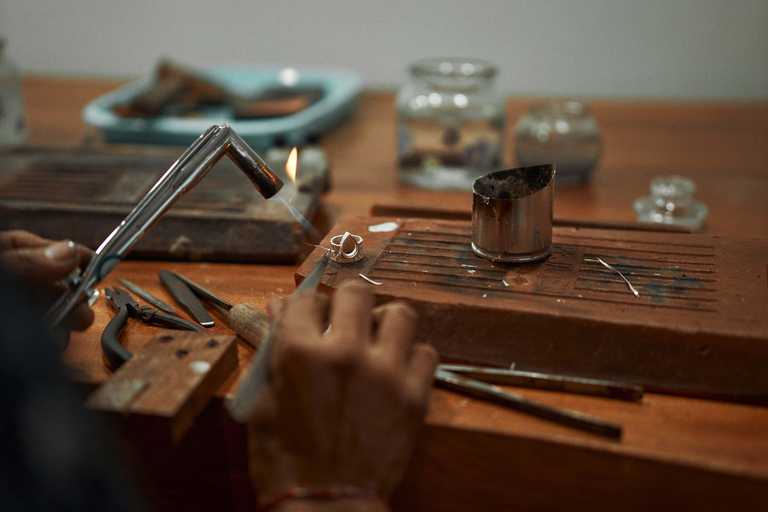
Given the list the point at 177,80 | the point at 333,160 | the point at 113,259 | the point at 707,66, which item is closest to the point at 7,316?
the point at 113,259

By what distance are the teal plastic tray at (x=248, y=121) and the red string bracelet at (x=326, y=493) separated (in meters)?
0.92

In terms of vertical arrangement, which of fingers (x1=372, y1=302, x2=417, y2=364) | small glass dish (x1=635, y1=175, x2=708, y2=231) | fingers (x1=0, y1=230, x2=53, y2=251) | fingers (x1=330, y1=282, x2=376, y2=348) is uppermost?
fingers (x1=0, y1=230, x2=53, y2=251)

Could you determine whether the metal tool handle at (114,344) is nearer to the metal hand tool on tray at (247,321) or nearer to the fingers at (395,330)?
the metal hand tool on tray at (247,321)

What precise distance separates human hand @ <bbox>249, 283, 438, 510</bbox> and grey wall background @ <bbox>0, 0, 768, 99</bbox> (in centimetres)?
161

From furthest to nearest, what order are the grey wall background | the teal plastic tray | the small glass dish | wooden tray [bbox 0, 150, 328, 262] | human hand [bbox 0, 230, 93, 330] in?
the grey wall background → the teal plastic tray → the small glass dish → wooden tray [bbox 0, 150, 328, 262] → human hand [bbox 0, 230, 93, 330]

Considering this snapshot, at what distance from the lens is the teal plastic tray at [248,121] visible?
132 centimetres

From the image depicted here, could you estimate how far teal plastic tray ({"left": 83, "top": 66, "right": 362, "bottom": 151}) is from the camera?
4.32 ft

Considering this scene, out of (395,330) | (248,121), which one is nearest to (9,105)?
(248,121)

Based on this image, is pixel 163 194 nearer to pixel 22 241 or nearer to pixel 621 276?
pixel 22 241

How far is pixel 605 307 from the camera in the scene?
22.5 inches

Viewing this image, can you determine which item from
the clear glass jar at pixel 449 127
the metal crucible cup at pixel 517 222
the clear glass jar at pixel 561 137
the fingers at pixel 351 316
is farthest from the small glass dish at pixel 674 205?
the fingers at pixel 351 316

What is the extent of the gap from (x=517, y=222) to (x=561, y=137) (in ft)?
1.90

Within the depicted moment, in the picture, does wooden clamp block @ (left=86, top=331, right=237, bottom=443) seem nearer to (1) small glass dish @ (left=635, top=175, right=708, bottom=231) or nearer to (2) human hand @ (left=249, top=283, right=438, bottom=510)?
(2) human hand @ (left=249, top=283, right=438, bottom=510)

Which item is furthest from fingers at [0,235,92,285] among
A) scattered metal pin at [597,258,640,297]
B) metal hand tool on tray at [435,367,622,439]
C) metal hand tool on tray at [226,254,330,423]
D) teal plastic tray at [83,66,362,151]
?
teal plastic tray at [83,66,362,151]
